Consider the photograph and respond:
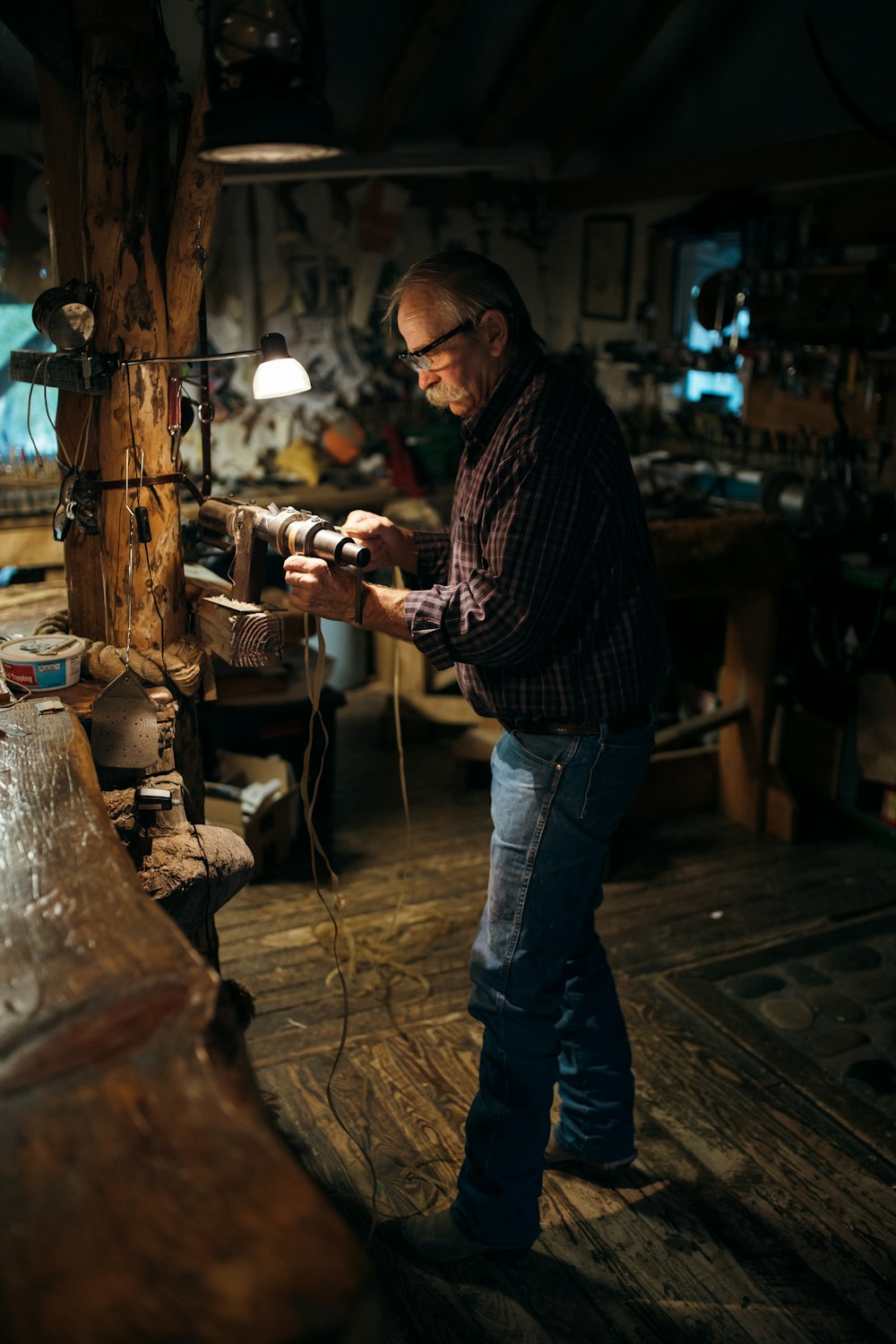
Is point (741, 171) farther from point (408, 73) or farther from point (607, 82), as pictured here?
point (408, 73)

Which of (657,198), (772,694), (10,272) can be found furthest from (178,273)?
(657,198)

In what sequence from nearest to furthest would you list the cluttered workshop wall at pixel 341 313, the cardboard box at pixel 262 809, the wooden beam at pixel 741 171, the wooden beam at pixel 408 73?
the cardboard box at pixel 262 809 < the wooden beam at pixel 741 171 < the wooden beam at pixel 408 73 < the cluttered workshop wall at pixel 341 313

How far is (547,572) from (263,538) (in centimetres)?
65

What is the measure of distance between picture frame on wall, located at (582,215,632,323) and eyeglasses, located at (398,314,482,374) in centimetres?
473

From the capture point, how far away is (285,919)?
139 inches

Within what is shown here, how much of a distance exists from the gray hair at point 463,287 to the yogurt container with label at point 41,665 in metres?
0.99

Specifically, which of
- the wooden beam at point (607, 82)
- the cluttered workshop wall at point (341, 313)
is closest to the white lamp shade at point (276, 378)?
the cluttered workshop wall at point (341, 313)

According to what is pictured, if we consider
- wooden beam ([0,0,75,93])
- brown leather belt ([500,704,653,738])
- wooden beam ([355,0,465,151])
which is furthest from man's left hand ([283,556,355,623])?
wooden beam ([355,0,465,151])

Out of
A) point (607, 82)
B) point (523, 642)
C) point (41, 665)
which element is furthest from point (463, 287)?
point (607, 82)

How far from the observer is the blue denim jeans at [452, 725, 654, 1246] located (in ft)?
6.69

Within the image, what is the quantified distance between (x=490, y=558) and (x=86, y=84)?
46.7 inches

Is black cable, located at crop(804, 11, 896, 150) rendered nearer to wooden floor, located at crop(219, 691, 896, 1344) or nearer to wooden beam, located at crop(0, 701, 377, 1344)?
wooden floor, located at crop(219, 691, 896, 1344)

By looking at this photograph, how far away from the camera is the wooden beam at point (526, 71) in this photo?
531 centimetres

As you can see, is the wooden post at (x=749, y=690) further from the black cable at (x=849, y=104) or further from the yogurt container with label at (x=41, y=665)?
the yogurt container with label at (x=41, y=665)
